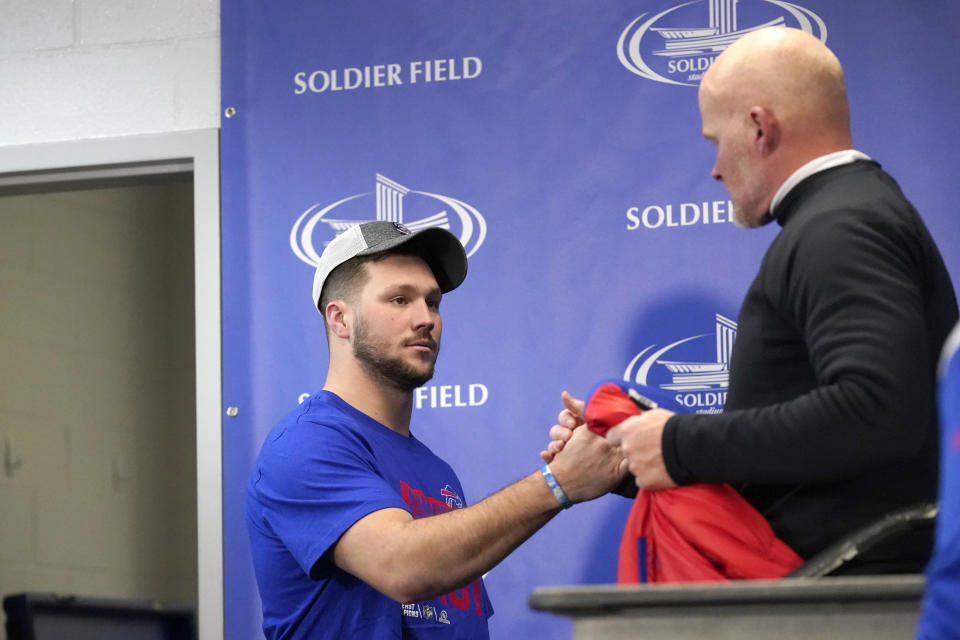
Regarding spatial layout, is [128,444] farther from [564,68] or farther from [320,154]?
[564,68]

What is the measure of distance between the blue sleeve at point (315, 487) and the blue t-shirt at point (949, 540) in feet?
3.98

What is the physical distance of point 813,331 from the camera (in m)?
1.40

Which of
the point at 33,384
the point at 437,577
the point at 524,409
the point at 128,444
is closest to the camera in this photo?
the point at 437,577

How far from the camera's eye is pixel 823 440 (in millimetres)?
1372

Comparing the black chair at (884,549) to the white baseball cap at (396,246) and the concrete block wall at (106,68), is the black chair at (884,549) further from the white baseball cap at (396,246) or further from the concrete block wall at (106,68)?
the concrete block wall at (106,68)

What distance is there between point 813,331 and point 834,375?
7cm

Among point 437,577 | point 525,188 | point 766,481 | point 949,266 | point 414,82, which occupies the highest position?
point 414,82

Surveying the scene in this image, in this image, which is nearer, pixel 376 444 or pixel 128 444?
pixel 376 444

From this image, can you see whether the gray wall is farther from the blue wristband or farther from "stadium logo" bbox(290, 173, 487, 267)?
the blue wristband

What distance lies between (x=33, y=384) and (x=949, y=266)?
3.08m

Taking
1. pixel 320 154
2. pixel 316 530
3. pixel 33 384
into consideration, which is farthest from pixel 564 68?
pixel 33 384

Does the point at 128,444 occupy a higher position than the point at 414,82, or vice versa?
the point at 414,82

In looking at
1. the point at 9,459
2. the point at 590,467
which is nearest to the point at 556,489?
the point at 590,467

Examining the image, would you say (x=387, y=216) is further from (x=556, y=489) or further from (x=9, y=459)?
(x=9, y=459)
